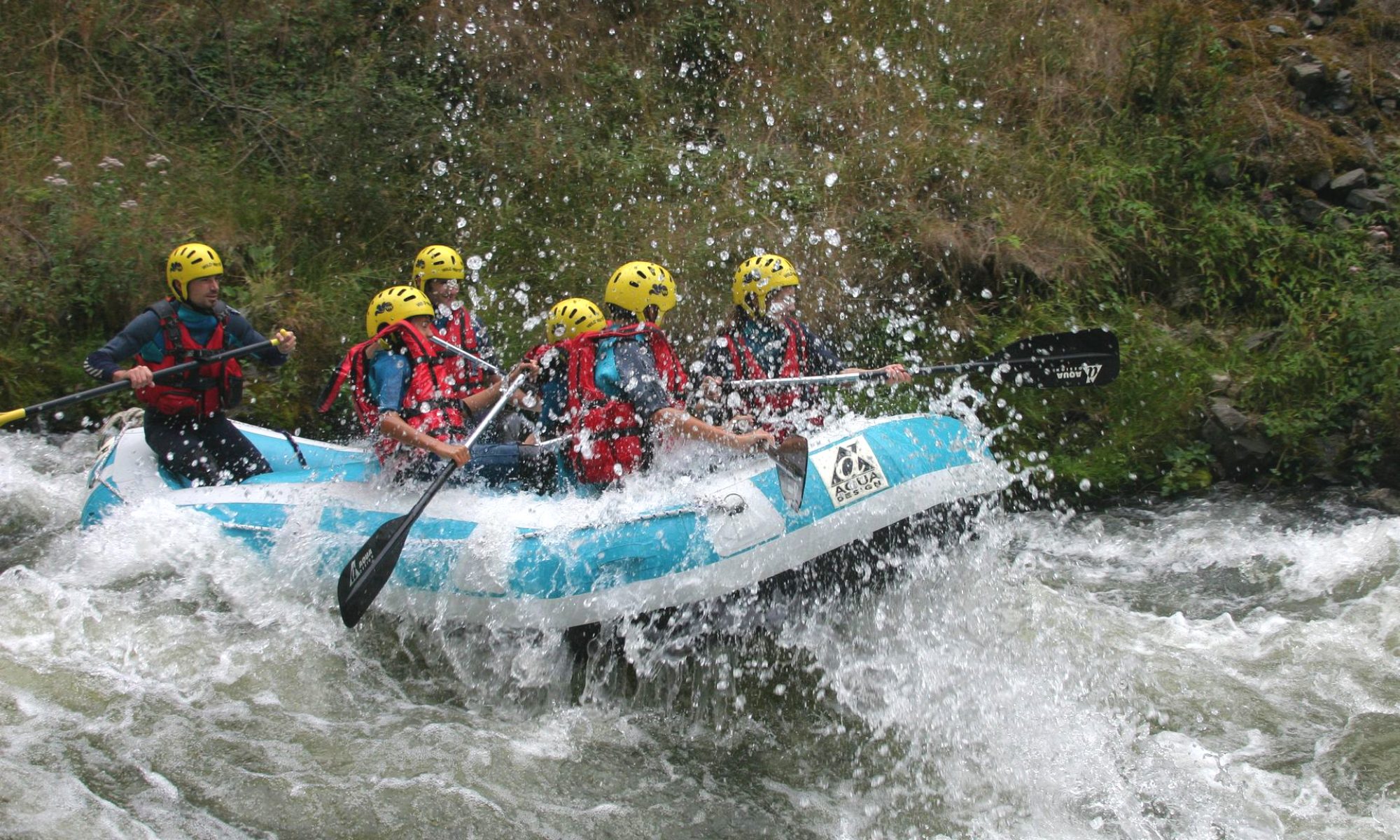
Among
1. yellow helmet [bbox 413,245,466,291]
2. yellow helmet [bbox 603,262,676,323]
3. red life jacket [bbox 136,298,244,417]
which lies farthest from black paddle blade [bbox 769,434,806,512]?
red life jacket [bbox 136,298,244,417]

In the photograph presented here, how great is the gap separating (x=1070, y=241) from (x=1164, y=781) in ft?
15.1

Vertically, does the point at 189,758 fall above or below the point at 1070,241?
below

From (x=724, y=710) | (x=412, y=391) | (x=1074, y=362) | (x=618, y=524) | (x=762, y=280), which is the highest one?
(x=762, y=280)

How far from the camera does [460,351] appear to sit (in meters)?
5.53

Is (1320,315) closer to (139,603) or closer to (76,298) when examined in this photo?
(139,603)

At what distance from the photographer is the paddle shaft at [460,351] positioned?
5.41 meters

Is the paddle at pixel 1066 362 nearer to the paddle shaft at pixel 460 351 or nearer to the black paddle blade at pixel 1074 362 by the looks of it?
the black paddle blade at pixel 1074 362

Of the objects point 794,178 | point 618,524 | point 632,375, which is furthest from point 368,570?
point 794,178

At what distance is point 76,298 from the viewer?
26.0 ft

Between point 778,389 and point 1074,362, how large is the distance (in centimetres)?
153

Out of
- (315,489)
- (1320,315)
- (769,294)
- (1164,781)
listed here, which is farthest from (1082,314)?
(315,489)

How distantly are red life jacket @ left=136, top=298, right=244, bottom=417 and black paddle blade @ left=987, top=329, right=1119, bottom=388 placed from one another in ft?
12.9

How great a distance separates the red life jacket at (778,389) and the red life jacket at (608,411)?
56 centimetres

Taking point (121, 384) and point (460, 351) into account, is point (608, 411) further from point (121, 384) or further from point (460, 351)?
point (121, 384)
